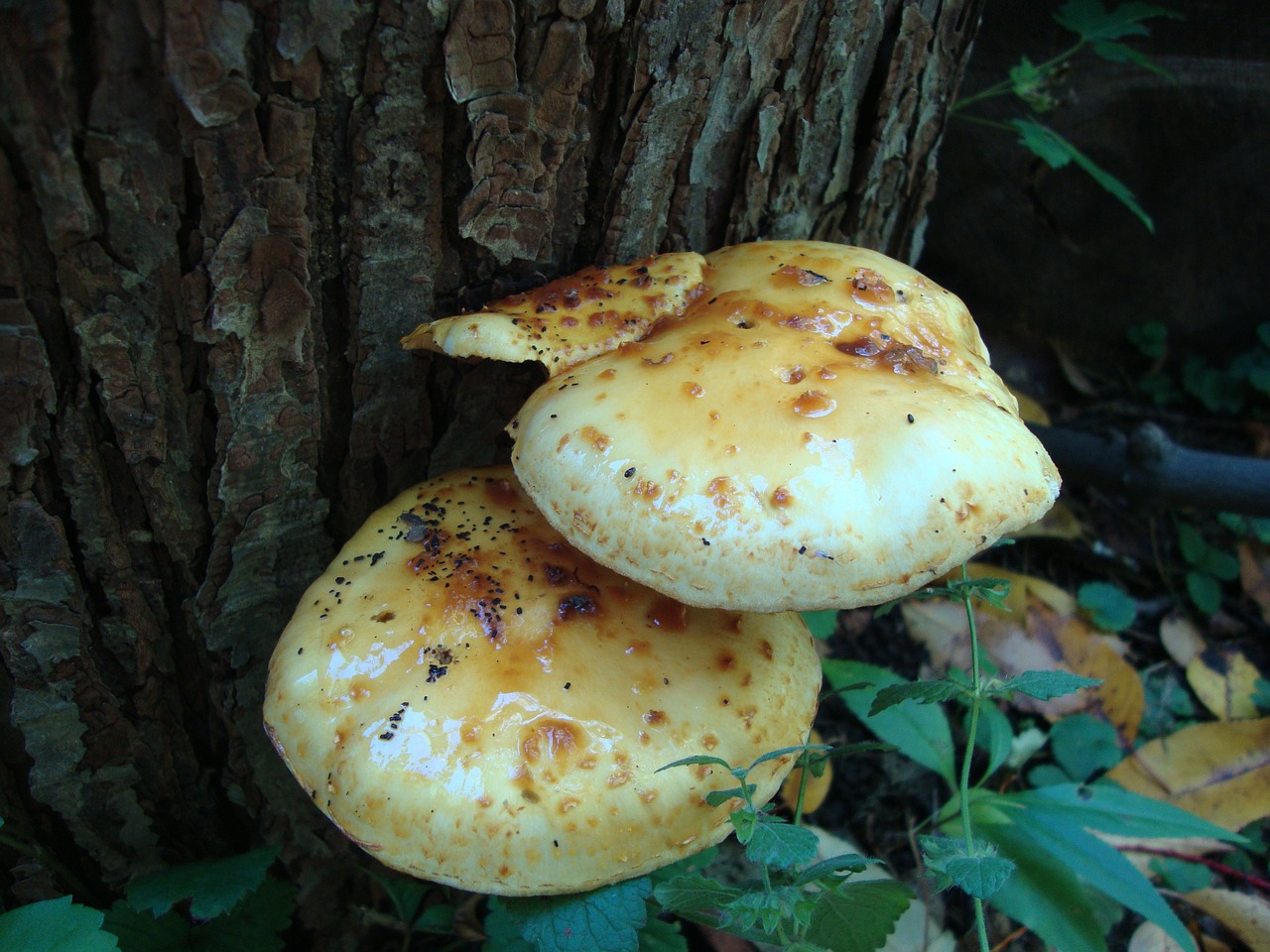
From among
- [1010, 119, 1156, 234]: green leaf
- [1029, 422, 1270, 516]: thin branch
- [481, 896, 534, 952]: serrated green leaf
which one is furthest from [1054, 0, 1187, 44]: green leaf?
[481, 896, 534, 952]: serrated green leaf

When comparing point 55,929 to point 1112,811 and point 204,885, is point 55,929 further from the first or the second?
point 1112,811

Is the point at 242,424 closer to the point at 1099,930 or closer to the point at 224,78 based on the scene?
the point at 224,78

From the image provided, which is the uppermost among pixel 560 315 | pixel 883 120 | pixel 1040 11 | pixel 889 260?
pixel 1040 11

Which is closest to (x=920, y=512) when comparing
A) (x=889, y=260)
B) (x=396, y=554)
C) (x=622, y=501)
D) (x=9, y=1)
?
(x=622, y=501)

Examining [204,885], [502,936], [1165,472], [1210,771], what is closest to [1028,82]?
[1165,472]

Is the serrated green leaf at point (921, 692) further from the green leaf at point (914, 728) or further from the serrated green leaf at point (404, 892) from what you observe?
the serrated green leaf at point (404, 892)

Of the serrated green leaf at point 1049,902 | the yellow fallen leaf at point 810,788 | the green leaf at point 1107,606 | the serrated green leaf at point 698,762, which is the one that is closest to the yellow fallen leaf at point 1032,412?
the green leaf at point 1107,606
